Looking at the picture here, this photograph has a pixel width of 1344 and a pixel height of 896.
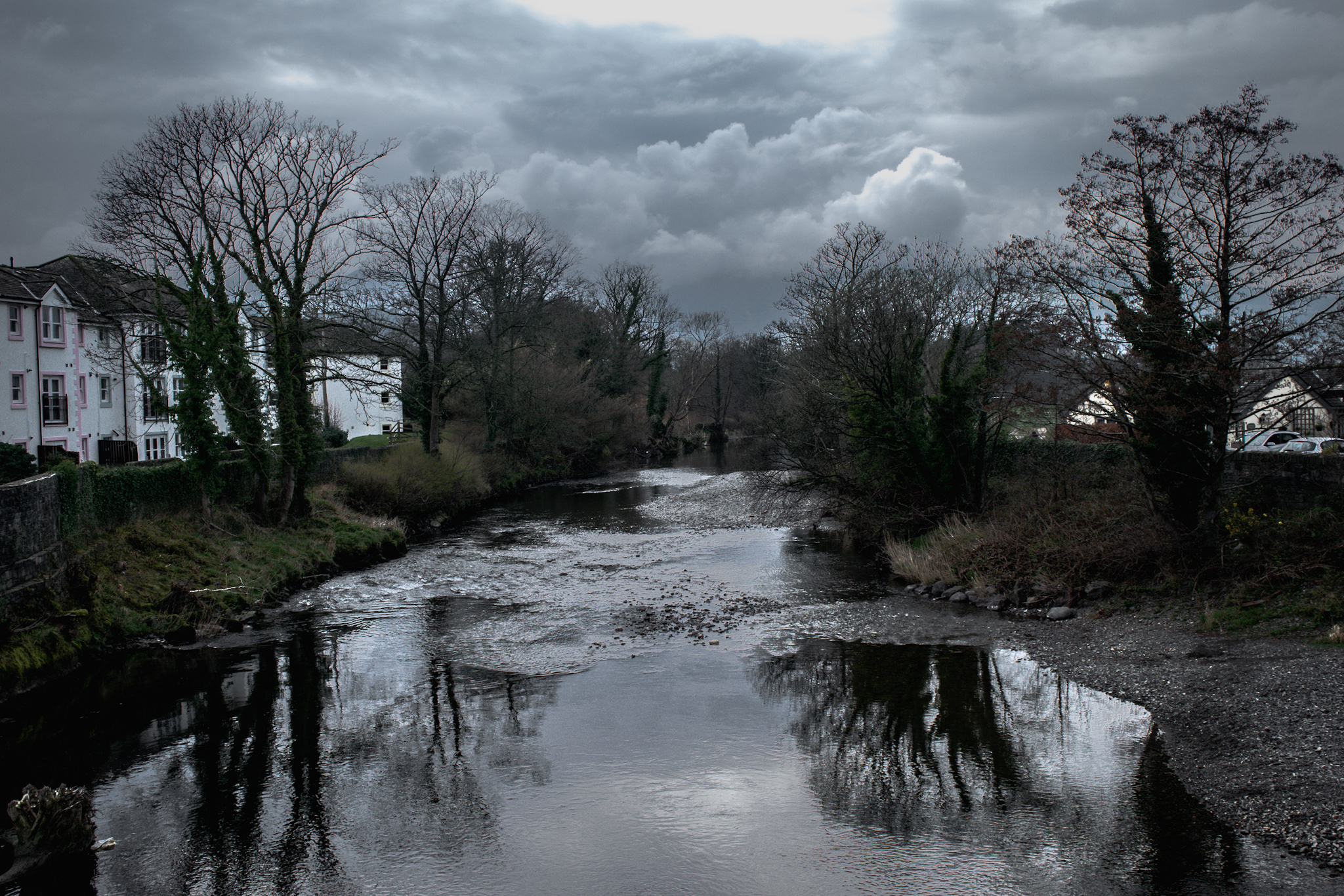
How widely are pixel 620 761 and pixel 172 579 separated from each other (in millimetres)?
12168

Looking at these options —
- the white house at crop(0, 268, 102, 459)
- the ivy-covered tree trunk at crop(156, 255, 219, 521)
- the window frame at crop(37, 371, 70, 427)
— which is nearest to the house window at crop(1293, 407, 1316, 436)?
the ivy-covered tree trunk at crop(156, 255, 219, 521)

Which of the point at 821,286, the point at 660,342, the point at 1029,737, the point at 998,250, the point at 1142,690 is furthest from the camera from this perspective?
the point at 660,342

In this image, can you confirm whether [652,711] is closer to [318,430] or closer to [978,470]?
[978,470]

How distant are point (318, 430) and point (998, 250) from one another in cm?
1935

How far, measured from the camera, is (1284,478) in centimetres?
1582

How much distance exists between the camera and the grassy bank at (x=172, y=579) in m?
14.2

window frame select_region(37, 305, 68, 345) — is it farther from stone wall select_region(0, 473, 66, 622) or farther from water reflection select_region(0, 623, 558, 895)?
water reflection select_region(0, 623, 558, 895)

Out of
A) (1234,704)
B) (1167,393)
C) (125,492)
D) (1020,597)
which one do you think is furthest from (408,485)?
(1234,704)

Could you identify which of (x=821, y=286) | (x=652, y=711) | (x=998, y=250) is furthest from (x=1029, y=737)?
(x=821, y=286)

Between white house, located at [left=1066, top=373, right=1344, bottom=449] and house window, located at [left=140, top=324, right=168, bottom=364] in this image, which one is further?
house window, located at [left=140, top=324, right=168, bottom=364]

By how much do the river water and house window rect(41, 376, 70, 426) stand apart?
27873mm

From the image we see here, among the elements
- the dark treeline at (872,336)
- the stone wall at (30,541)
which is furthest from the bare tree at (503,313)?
the stone wall at (30,541)

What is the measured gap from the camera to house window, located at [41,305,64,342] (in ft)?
126

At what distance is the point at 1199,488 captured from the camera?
1639 cm
